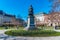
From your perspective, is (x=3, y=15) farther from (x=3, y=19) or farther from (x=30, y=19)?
(x=30, y=19)

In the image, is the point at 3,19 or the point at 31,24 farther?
the point at 3,19

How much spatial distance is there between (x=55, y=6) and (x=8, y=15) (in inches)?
3110

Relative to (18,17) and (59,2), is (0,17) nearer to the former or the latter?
(18,17)

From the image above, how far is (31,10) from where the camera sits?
1106 inches

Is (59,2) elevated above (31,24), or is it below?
above

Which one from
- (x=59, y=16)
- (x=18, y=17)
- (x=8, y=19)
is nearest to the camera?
(x=59, y=16)

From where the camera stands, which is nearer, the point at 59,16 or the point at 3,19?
the point at 59,16

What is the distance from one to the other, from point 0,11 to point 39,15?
99.1ft

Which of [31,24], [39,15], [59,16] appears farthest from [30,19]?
[39,15]

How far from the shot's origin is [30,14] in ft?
90.3

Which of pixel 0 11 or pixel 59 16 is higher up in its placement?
pixel 0 11

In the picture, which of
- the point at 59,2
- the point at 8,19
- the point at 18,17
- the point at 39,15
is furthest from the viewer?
the point at 39,15

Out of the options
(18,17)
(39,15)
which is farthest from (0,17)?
(39,15)

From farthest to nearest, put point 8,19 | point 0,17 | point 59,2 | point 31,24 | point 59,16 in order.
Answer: point 8,19, point 0,17, point 31,24, point 59,16, point 59,2
